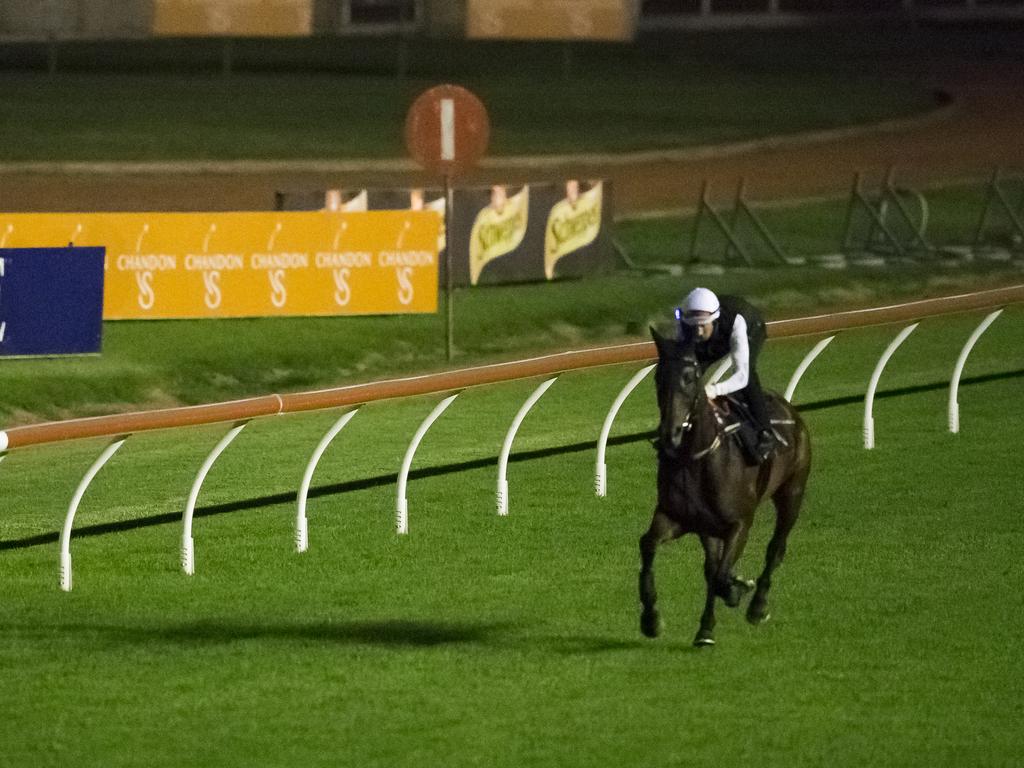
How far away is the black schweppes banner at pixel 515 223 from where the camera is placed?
20047mm

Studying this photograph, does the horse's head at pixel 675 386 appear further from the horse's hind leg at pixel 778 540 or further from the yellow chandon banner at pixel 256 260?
the yellow chandon banner at pixel 256 260

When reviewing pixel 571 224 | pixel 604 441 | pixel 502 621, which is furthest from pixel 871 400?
pixel 571 224

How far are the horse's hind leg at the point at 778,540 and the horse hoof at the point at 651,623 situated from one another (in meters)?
0.55

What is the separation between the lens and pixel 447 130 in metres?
18.2

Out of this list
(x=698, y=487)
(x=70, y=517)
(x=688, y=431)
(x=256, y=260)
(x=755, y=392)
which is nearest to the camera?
(x=688, y=431)

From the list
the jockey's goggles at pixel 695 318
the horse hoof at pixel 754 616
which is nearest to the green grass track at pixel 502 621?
the horse hoof at pixel 754 616

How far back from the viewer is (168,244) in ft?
60.0

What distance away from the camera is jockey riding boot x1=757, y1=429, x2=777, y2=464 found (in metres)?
8.80

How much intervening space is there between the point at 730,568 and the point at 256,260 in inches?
418

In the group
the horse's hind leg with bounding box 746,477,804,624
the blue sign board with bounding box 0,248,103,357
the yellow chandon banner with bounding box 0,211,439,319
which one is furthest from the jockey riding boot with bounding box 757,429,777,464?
the yellow chandon banner with bounding box 0,211,439,319

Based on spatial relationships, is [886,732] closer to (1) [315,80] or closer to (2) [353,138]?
(2) [353,138]

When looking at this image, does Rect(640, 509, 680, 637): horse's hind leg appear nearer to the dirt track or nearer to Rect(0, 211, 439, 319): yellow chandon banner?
Rect(0, 211, 439, 319): yellow chandon banner

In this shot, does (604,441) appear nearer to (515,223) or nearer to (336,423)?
(336,423)

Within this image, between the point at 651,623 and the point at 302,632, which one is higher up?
the point at 651,623
